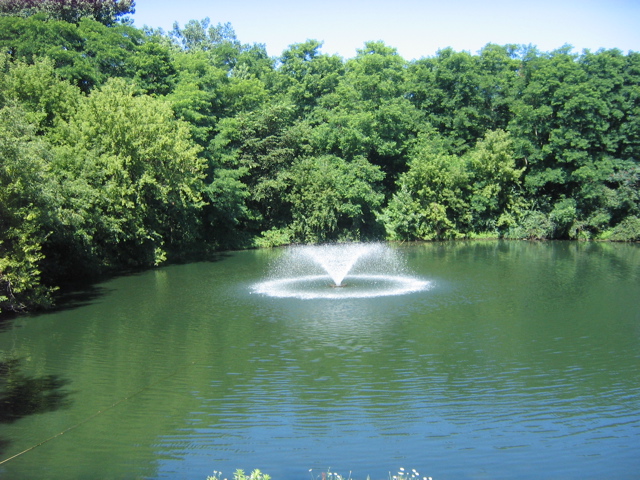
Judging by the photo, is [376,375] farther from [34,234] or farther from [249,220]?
[249,220]

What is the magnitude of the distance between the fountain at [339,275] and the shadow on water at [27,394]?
11622mm

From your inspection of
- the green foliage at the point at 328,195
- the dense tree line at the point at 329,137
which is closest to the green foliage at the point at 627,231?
the dense tree line at the point at 329,137

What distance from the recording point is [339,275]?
30141 mm

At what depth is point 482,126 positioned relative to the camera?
51094 mm

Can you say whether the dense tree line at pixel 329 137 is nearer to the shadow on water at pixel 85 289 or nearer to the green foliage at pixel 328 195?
→ the green foliage at pixel 328 195

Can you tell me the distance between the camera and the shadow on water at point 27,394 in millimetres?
12711

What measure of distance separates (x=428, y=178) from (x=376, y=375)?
110ft

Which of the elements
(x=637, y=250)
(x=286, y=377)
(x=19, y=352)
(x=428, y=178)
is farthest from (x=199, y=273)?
(x=637, y=250)

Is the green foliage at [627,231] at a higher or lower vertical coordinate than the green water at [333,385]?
higher

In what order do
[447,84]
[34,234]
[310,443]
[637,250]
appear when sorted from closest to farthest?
[310,443], [34,234], [637,250], [447,84]

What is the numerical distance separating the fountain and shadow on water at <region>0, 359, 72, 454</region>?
1162 cm

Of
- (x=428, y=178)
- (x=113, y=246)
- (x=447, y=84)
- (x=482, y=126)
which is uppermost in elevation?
(x=447, y=84)

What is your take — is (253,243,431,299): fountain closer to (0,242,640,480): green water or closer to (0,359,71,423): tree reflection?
(0,242,640,480): green water

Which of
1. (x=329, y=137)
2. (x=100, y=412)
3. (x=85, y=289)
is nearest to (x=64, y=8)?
(x=329, y=137)
